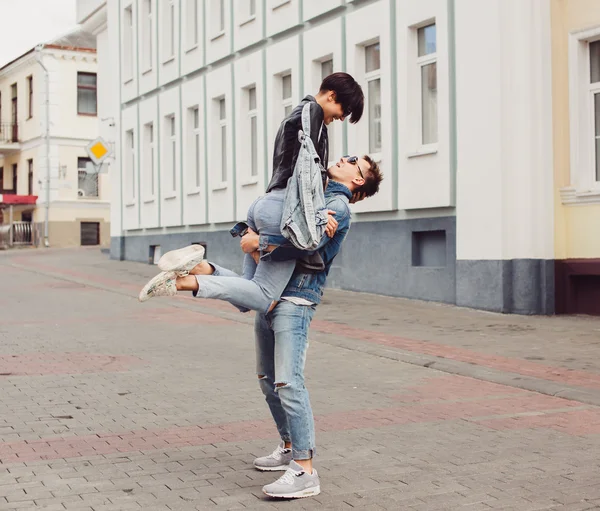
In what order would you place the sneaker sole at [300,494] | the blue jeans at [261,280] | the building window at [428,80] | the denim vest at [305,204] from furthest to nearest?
1. the building window at [428,80]
2. the sneaker sole at [300,494]
3. the blue jeans at [261,280]
4. the denim vest at [305,204]

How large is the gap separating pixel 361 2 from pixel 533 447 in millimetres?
13494

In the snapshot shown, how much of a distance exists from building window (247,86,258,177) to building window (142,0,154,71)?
6.45 m

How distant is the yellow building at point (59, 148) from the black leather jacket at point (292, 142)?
4052 cm

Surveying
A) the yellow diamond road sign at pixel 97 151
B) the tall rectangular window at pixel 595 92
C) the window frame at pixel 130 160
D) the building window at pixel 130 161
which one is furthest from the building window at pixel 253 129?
the tall rectangular window at pixel 595 92

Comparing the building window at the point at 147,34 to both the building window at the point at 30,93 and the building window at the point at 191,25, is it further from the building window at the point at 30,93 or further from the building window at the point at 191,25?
the building window at the point at 30,93

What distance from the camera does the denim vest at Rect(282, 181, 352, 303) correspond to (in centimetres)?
500

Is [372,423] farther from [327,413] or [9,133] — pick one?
[9,133]

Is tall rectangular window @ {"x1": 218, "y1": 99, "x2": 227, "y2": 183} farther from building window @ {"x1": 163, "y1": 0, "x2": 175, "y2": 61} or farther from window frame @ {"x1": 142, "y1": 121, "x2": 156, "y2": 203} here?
window frame @ {"x1": 142, "y1": 121, "x2": 156, "y2": 203}

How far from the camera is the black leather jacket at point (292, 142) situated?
4914mm

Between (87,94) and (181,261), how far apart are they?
1706 inches

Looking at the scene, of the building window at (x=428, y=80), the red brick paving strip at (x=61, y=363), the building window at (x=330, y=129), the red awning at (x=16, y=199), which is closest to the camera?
→ the red brick paving strip at (x=61, y=363)

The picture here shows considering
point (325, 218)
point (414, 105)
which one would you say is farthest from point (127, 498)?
point (414, 105)

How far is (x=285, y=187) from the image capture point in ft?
16.4

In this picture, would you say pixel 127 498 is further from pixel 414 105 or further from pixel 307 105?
pixel 414 105
